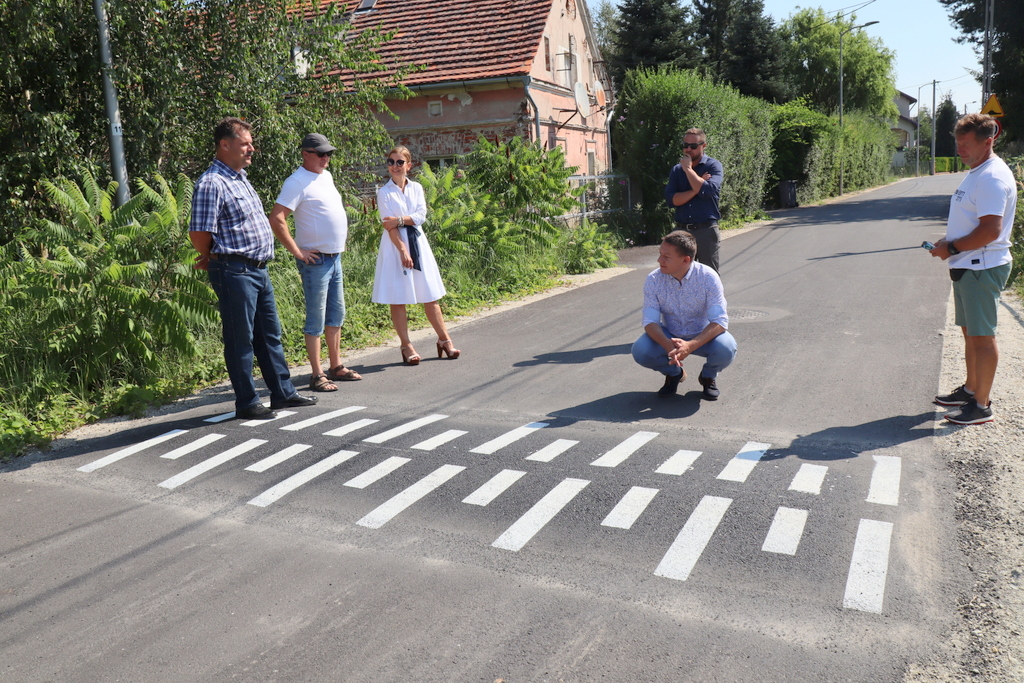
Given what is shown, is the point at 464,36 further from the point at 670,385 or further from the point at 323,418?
the point at 323,418

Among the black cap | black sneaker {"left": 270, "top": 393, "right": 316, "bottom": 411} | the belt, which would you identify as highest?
the black cap

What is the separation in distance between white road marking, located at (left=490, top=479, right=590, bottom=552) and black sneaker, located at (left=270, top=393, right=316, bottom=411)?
274 centimetres

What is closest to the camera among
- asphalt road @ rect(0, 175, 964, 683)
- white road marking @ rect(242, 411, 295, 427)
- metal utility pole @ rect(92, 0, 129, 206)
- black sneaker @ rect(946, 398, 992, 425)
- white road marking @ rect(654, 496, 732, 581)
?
asphalt road @ rect(0, 175, 964, 683)

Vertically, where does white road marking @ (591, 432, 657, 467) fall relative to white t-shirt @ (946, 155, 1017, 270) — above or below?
below

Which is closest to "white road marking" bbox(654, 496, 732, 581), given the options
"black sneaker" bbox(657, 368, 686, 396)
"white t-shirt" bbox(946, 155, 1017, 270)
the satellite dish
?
"black sneaker" bbox(657, 368, 686, 396)

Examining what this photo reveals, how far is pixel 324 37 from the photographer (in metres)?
12.1

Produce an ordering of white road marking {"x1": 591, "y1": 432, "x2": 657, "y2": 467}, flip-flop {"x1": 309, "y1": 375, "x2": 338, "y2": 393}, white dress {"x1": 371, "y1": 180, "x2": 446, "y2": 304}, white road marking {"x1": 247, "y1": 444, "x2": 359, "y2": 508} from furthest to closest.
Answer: white dress {"x1": 371, "y1": 180, "x2": 446, "y2": 304} < flip-flop {"x1": 309, "y1": 375, "x2": 338, "y2": 393} < white road marking {"x1": 591, "y1": 432, "x2": 657, "y2": 467} < white road marking {"x1": 247, "y1": 444, "x2": 359, "y2": 508}

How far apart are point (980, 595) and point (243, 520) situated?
3498mm

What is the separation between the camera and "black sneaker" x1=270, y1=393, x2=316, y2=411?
6648 millimetres

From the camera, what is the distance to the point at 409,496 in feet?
15.5

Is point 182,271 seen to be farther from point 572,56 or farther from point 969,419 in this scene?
point 572,56

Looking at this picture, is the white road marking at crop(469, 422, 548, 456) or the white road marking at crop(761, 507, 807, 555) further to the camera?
the white road marking at crop(469, 422, 548, 456)

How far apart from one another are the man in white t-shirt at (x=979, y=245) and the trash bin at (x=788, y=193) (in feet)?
100

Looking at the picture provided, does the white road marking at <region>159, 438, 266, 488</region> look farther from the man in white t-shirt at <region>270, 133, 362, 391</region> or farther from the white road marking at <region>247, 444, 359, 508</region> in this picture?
the man in white t-shirt at <region>270, 133, 362, 391</region>
